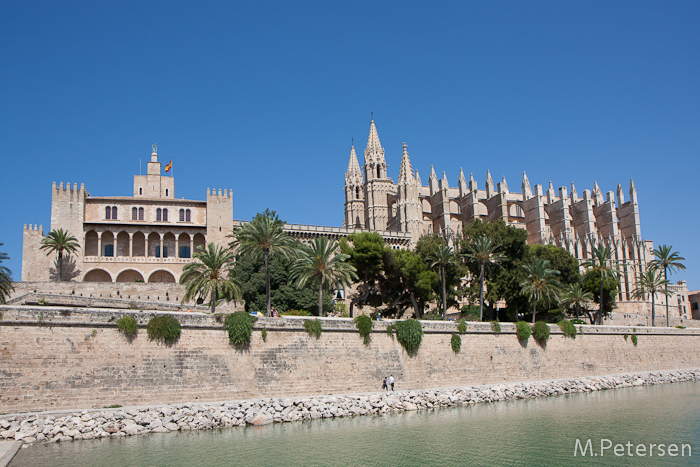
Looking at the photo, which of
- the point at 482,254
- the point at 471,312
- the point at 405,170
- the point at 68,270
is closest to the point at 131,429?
the point at 482,254

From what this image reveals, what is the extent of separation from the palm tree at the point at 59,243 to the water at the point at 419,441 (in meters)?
28.6

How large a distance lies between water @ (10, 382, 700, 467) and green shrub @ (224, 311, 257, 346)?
167 inches

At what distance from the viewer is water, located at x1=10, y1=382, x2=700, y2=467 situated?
717 inches

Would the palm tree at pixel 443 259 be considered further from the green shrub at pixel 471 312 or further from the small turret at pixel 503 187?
the small turret at pixel 503 187

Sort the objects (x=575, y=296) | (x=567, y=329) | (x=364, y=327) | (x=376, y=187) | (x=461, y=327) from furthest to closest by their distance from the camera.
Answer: (x=376, y=187) → (x=575, y=296) → (x=567, y=329) → (x=461, y=327) → (x=364, y=327)

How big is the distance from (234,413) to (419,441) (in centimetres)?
698

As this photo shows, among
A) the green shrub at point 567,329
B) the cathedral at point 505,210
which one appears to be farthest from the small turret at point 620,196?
the green shrub at point 567,329

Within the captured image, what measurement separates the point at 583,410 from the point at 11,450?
847 inches

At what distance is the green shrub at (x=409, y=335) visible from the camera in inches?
1215

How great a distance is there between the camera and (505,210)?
233ft

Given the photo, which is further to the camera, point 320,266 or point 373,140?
point 373,140

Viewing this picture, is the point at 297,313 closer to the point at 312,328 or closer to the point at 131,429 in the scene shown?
the point at 312,328

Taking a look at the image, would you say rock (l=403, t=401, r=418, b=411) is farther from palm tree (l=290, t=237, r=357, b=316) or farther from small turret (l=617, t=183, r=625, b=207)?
small turret (l=617, t=183, r=625, b=207)

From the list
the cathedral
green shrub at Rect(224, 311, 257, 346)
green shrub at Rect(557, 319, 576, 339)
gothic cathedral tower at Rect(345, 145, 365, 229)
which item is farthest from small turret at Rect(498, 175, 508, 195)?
green shrub at Rect(224, 311, 257, 346)
